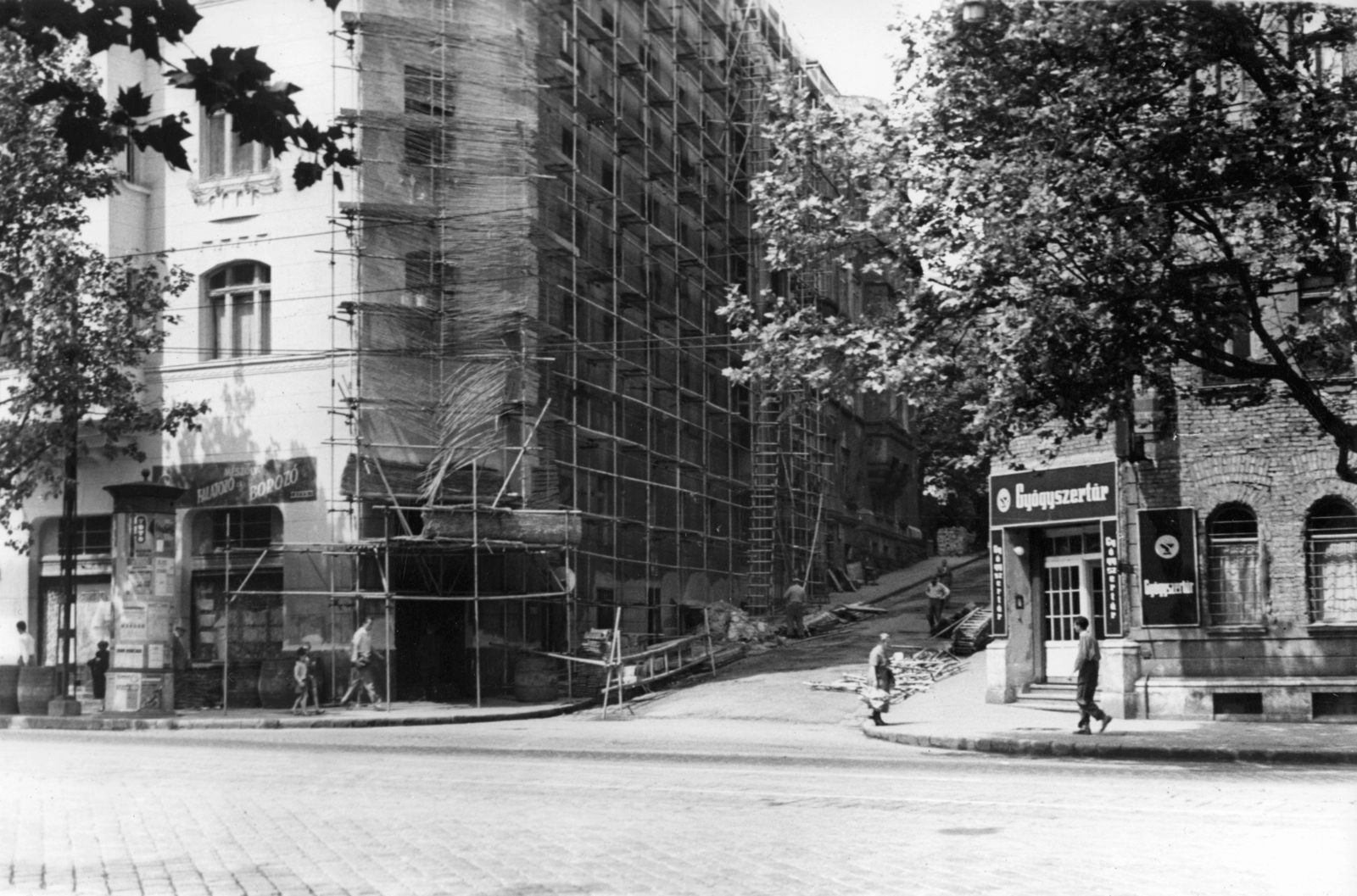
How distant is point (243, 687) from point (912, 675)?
13.0 m

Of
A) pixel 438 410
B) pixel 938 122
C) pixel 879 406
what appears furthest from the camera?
pixel 879 406

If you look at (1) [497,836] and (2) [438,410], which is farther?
(2) [438,410]

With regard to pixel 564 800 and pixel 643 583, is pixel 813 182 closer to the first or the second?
pixel 564 800

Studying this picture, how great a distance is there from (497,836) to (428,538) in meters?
19.1

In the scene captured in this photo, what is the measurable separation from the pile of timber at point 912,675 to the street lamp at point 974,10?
13.8m

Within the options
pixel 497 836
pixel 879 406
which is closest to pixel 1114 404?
pixel 497 836

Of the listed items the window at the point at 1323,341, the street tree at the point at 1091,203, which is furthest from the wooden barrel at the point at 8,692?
the window at the point at 1323,341

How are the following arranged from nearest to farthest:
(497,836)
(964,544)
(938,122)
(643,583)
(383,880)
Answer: (383,880), (497,836), (938,122), (643,583), (964,544)

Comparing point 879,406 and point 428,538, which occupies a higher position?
point 879,406

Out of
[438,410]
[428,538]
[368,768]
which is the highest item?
[438,410]

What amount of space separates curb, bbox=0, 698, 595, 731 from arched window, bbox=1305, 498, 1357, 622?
13.8 metres

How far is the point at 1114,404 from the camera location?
21547mm

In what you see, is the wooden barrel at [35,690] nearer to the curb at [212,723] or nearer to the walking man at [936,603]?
the curb at [212,723]

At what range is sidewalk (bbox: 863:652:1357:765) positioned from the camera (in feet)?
66.7
